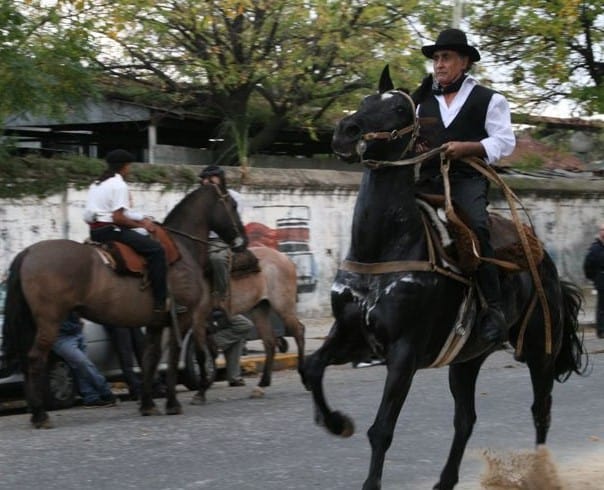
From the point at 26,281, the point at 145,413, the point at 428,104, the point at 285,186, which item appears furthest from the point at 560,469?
the point at 285,186

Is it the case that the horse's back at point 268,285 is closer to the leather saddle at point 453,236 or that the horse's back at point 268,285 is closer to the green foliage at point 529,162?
the leather saddle at point 453,236

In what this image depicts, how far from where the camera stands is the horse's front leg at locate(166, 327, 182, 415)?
1084 centimetres

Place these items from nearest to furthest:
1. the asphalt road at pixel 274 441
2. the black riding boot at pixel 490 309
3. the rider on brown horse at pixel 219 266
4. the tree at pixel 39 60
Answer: the black riding boot at pixel 490 309 → the asphalt road at pixel 274 441 → the rider on brown horse at pixel 219 266 → the tree at pixel 39 60

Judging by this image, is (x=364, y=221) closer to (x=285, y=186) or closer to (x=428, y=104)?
(x=428, y=104)

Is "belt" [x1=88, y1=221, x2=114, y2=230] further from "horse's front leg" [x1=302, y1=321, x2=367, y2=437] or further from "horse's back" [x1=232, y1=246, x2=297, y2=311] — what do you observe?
"horse's front leg" [x1=302, y1=321, x2=367, y2=437]

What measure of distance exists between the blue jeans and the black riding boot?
543cm

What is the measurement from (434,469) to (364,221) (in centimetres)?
227

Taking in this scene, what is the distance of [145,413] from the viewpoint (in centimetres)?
1069

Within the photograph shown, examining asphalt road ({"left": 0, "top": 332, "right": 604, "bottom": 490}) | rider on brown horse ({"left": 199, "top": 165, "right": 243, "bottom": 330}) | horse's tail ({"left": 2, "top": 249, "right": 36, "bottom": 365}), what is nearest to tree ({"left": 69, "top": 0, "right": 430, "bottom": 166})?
rider on brown horse ({"left": 199, "top": 165, "right": 243, "bottom": 330})

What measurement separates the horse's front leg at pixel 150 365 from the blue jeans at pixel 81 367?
1.83 feet

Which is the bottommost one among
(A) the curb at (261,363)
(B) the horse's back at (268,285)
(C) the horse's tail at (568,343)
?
(A) the curb at (261,363)

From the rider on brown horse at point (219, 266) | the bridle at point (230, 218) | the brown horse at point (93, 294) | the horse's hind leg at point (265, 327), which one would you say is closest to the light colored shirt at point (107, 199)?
the brown horse at point (93, 294)

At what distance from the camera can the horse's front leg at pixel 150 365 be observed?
10703 millimetres

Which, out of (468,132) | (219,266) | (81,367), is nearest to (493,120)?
(468,132)
